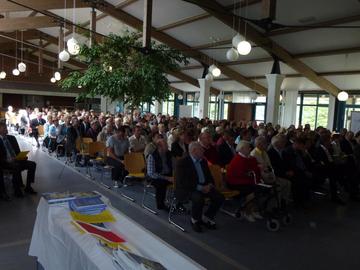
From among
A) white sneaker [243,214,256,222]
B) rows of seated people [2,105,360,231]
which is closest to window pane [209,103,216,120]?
rows of seated people [2,105,360,231]

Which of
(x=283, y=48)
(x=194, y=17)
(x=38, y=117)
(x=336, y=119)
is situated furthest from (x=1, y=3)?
→ (x=336, y=119)

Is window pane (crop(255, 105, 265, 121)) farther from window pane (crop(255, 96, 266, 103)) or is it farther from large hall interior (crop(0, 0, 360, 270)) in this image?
large hall interior (crop(0, 0, 360, 270))

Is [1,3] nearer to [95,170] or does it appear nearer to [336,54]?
[95,170]

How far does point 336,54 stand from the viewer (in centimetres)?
1001

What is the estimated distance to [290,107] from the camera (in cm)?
1475

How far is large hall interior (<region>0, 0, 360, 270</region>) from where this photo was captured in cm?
209

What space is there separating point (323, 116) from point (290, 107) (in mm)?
1420

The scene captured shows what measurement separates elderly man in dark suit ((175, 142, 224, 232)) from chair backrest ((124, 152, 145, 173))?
4.39 ft

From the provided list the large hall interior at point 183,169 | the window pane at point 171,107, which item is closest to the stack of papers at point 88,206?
the large hall interior at point 183,169

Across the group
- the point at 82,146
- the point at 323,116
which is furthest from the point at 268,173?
the point at 323,116

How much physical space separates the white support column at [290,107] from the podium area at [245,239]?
10.0 metres

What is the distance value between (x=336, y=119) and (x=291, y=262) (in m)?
11.5

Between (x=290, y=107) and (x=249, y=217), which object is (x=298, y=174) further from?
(x=290, y=107)

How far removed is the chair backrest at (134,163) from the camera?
201 inches
